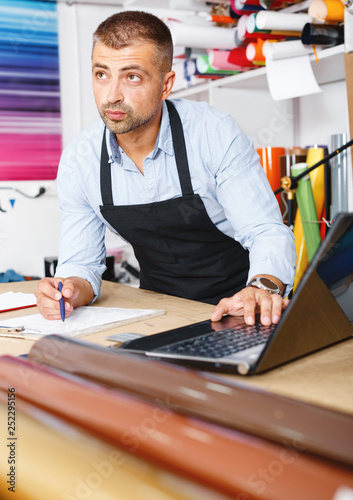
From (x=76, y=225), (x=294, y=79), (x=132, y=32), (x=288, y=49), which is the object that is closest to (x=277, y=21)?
(x=288, y=49)

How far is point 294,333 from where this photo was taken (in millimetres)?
815

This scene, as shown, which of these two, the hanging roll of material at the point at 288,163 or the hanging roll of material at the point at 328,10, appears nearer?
the hanging roll of material at the point at 328,10

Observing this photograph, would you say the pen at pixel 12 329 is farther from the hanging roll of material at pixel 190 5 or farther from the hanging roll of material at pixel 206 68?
the hanging roll of material at pixel 190 5

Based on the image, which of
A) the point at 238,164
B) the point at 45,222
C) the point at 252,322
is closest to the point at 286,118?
the point at 238,164

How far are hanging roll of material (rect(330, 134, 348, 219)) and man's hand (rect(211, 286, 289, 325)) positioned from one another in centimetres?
110

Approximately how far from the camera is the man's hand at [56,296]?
125 cm

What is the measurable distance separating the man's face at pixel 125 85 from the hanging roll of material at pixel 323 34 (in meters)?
0.72

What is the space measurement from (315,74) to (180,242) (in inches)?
45.2

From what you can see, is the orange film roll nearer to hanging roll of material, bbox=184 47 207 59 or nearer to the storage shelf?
the storage shelf

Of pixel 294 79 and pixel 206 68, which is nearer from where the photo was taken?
pixel 294 79

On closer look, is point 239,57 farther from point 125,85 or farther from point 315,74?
point 125,85

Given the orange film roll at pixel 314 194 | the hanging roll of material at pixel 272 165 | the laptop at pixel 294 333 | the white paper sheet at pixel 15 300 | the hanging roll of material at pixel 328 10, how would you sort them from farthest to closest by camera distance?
1. the hanging roll of material at pixel 272 165
2. the orange film roll at pixel 314 194
3. the hanging roll of material at pixel 328 10
4. the white paper sheet at pixel 15 300
5. the laptop at pixel 294 333

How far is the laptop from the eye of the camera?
77 centimetres

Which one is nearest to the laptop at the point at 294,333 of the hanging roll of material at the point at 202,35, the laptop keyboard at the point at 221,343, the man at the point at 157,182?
the laptop keyboard at the point at 221,343
